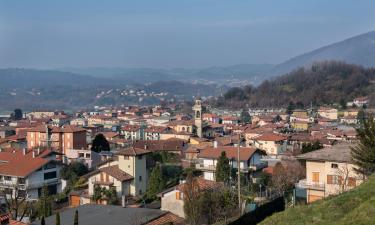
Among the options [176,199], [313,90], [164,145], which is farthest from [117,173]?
[313,90]

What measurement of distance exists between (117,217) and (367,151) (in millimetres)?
8368

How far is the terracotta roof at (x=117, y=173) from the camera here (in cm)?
2799

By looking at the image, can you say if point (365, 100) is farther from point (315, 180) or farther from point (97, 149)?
point (315, 180)

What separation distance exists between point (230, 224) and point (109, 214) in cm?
732

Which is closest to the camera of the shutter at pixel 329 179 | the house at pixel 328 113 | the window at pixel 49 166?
the shutter at pixel 329 179

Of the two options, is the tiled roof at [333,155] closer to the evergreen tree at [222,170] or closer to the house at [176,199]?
the house at [176,199]

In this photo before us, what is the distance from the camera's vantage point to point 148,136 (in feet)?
211

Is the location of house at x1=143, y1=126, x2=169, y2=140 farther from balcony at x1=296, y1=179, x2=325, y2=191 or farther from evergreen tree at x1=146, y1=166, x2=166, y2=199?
balcony at x1=296, y1=179, x2=325, y2=191

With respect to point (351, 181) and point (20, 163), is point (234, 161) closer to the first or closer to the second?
point (20, 163)

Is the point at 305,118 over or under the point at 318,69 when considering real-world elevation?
under

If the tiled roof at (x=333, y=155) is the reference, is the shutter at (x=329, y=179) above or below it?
below

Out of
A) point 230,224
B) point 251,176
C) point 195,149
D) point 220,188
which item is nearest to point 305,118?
point 195,149

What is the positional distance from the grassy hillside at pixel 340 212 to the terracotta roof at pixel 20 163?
76.0 ft

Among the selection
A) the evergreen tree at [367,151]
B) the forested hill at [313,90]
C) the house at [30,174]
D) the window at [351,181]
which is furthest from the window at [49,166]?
the forested hill at [313,90]
